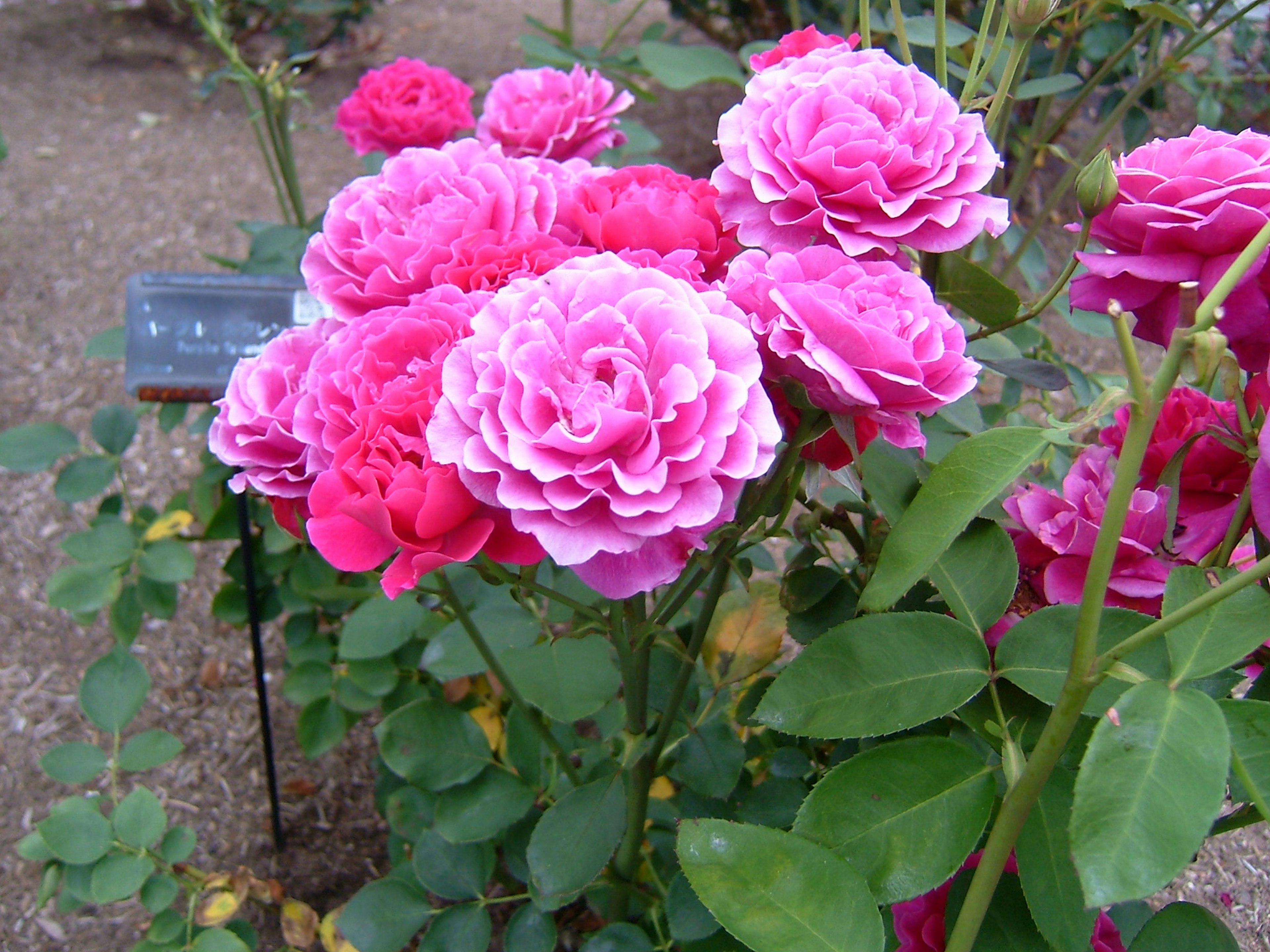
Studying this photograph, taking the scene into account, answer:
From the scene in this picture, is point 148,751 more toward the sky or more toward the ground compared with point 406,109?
more toward the ground

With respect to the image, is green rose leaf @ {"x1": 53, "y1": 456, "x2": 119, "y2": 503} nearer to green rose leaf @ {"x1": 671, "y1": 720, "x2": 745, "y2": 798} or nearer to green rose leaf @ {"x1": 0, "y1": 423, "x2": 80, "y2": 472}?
green rose leaf @ {"x1": 0, "y1": 423, "x2": 80, "y2": 472}

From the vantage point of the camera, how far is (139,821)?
111 cm

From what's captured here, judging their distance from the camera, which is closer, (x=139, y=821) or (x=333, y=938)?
(x=139, y=821)

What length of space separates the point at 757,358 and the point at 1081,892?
0.40 metres

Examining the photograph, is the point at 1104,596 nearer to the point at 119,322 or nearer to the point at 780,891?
the point at 780,891

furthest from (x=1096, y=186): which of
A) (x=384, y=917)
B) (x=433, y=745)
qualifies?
(x=384, y=917)

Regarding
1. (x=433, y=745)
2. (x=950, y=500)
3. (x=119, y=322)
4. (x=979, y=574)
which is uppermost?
(x=950, y=500)

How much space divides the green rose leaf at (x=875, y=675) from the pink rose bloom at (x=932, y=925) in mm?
170

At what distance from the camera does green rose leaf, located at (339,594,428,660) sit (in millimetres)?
1223

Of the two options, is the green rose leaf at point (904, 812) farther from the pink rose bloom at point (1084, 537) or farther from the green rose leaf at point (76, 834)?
the green rose leaf at point (76, 834)

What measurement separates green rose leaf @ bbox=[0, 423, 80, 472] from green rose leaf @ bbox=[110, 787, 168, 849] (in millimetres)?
505

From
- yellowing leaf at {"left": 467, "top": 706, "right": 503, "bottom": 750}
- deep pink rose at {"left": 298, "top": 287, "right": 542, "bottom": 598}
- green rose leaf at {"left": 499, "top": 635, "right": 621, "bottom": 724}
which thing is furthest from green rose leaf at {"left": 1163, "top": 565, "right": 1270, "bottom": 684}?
yellowing leaf at {"left": 467, "top": 706, "right": 503, "bottom": 750}

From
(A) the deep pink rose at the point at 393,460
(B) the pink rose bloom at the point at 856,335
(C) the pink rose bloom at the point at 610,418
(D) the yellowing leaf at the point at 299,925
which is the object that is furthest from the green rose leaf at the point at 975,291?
(D) the yellowing leaf at the point at 299,925

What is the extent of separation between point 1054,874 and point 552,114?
100cm
